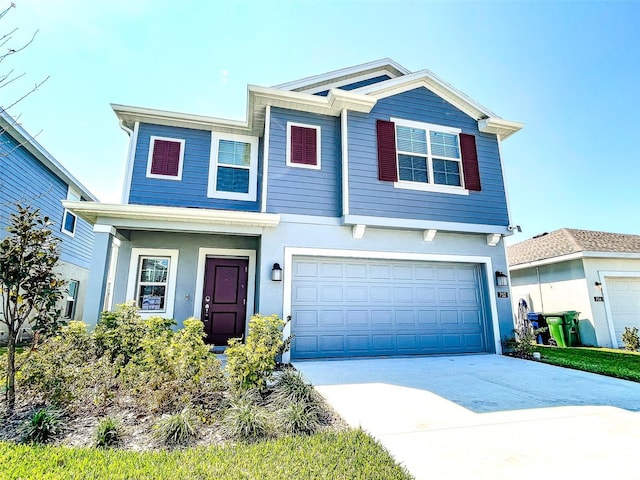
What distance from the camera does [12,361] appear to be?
3547mm

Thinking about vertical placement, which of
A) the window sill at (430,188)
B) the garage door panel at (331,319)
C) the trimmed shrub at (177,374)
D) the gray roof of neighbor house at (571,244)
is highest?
the window sill at (430,188)

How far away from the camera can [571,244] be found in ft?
35.4

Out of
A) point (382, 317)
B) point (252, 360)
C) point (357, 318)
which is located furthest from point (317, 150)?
point (252, 360)

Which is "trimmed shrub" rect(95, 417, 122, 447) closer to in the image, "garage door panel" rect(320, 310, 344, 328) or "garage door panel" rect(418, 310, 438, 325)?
"garage door panel" rect(320, 310, 344, 328)

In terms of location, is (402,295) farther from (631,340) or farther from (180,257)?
(631,340)

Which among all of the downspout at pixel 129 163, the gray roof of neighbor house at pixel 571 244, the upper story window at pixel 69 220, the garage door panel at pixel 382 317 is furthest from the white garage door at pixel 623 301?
the upper story window at pixel 69 220

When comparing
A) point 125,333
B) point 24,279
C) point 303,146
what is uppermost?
point 303,146

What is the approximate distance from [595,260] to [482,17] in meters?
8.23

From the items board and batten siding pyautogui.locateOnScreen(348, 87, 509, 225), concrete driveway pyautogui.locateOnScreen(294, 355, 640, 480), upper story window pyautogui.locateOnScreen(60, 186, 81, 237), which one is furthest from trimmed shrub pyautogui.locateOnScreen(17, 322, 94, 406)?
upper story window pyautogui.locateOnScreen(60, 186, 81, 237)

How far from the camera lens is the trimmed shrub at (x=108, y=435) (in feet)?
8.88

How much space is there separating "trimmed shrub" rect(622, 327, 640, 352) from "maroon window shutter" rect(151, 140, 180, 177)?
13.6 metres

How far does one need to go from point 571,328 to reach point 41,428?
41.1 ft

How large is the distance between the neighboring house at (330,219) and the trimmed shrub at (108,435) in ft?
11.4

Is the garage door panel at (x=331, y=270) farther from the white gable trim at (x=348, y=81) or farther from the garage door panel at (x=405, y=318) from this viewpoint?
the white gable trim at (x=348, y=81)
